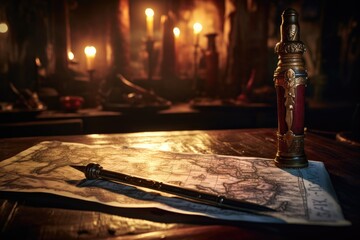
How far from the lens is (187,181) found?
81cm

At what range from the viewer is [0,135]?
2578mm

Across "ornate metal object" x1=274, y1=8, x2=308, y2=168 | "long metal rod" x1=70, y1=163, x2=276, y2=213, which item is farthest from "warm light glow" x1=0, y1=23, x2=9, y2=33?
"ornate metal object" x1=274, y1=8, x2=308, y2=168

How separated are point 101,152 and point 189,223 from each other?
65 cm

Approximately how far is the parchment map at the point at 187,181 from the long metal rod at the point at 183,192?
0.05 feet

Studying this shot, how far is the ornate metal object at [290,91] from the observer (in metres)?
0.90

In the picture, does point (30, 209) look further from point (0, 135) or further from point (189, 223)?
point (0, 135)

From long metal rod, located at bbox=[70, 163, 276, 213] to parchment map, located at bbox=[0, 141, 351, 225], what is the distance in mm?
14

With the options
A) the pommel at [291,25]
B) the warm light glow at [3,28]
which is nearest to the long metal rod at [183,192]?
the pommel at [291,25]

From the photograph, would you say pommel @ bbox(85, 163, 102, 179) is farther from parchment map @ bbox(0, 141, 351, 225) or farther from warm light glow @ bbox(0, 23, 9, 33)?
warm light glow @ bbox(0, 23, 9, 33)

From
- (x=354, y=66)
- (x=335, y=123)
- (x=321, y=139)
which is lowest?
(x=335, y=123)

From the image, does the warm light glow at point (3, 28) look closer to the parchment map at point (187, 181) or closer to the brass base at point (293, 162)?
the parchment map at point (187, 181)

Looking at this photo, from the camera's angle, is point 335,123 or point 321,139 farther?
point 335,123

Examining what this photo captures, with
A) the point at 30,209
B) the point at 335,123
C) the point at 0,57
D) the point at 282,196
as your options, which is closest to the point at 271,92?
the point at 335,123

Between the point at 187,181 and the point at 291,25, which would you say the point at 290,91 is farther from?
the point at 187,181
